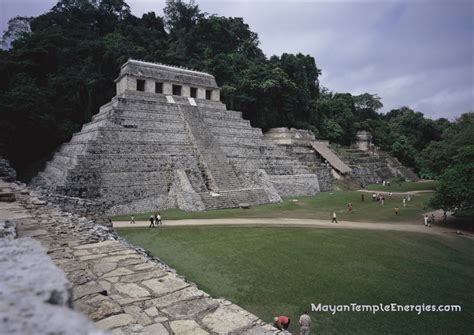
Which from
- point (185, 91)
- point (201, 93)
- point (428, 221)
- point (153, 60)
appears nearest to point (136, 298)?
point (428, 221)

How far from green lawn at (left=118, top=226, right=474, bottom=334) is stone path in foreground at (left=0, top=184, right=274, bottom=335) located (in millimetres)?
3368

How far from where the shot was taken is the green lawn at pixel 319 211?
1745 cm

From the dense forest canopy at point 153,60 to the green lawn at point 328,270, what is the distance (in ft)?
59.6

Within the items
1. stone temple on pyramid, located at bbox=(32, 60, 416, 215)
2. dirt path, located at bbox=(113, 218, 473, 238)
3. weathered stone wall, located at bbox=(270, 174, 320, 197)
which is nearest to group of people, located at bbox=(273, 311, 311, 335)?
dirt path, located at bbox=(113, 218, 473, 238)

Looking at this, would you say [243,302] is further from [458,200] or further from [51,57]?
[51,57]

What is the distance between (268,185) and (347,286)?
1475 centimetres

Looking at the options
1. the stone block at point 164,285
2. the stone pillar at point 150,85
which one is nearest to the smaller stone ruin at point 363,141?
the stone pillar at point 150,85

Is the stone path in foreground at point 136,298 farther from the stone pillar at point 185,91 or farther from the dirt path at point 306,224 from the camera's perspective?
the stone pillar at point 185,91

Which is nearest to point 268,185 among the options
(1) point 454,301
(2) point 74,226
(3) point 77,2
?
(1) point 454,301

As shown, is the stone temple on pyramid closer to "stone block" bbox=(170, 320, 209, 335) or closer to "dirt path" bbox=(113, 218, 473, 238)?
"dirt path" bbox=(113, 218, 473, 238)

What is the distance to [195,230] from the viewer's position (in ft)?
45.2

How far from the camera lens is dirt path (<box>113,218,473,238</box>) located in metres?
15.2

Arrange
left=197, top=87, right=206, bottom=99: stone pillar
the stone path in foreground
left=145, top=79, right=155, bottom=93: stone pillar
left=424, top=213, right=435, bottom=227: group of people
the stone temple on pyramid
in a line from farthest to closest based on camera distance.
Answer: left=197, top=87, right=206, bottom=99: stone pillar
left=145, top=79, right=155, bottom=93: stone pillar
the stone temple on pyramid
left=424, top=213, right=435, bottom=227: group of people
the stone path in foreground

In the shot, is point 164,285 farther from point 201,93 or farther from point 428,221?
point 201,93
